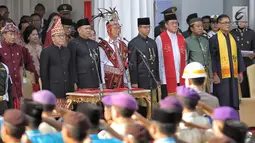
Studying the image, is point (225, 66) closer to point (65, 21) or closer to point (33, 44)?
point (65, 21)

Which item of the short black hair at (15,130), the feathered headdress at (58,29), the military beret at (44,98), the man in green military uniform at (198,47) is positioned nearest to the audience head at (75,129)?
the short black hair at (15,130)

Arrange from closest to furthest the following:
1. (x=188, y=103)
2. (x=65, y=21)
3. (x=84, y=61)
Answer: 1. (x=188, y=103)
2. (x=84, y=61)
3. (x=65, y=21)

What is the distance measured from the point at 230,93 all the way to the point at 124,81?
→ 2.01 metres

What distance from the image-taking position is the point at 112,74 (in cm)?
1131

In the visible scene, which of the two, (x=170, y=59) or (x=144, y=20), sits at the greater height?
(x=144, y=20)

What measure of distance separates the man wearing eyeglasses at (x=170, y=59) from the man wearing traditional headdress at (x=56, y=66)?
172 centimetres

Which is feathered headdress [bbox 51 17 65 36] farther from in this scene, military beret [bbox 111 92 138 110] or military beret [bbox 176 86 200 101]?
military beret [bbox 111 92 138 110]

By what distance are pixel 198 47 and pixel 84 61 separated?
1.96m

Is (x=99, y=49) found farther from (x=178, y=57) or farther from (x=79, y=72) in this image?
(x=178, y=57)

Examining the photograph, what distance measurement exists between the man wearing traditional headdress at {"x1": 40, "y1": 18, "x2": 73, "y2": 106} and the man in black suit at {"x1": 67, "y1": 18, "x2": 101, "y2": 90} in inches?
7.5

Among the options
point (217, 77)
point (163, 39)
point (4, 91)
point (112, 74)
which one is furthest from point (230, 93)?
point (4, 91)

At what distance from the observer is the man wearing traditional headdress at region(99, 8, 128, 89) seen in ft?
37.0

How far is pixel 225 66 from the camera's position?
41.3 feet

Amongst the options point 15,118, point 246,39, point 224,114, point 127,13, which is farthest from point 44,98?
point 246,39
